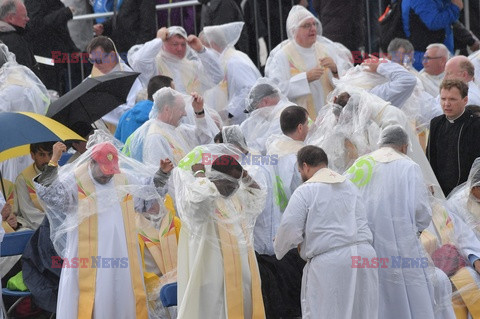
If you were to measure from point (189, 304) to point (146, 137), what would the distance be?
2257 millimetres

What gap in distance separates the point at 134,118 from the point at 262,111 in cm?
118

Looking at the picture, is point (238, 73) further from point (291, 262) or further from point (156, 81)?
point (291, 262)

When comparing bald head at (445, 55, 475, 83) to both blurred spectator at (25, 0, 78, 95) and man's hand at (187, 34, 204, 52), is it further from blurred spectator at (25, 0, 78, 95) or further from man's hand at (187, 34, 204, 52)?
blurred spectator at (25, 0, 78, 95)

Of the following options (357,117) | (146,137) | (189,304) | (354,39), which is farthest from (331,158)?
(354,39)

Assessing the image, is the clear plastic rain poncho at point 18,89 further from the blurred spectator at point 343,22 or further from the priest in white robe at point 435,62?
the priest in white robe at point 435,62

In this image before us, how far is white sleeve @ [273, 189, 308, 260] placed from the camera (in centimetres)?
925

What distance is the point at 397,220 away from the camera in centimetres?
973

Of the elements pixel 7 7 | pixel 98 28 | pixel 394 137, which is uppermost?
pixel 7 7

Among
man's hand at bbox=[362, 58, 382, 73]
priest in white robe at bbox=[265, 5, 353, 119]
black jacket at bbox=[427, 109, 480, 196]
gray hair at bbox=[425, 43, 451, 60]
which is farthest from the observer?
gray hair at bbox=[425, 43, 451, 60]

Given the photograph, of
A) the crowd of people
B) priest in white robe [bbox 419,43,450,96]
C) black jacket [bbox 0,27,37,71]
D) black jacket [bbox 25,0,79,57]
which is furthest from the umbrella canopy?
priest in white robe [bbox 419,43,450,96]

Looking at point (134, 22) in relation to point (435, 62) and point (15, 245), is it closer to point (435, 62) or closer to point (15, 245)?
point (435, 62)

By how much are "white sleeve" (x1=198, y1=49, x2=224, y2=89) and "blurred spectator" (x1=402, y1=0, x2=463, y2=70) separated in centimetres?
238

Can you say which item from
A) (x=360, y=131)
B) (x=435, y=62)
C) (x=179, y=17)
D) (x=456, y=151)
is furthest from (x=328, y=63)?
(x=179, y=17)

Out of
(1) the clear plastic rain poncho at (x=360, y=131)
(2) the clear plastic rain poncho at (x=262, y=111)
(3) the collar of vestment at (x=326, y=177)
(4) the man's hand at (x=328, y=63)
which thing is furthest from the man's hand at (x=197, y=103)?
(3) the collar of vestment at (x=326, y=177)
